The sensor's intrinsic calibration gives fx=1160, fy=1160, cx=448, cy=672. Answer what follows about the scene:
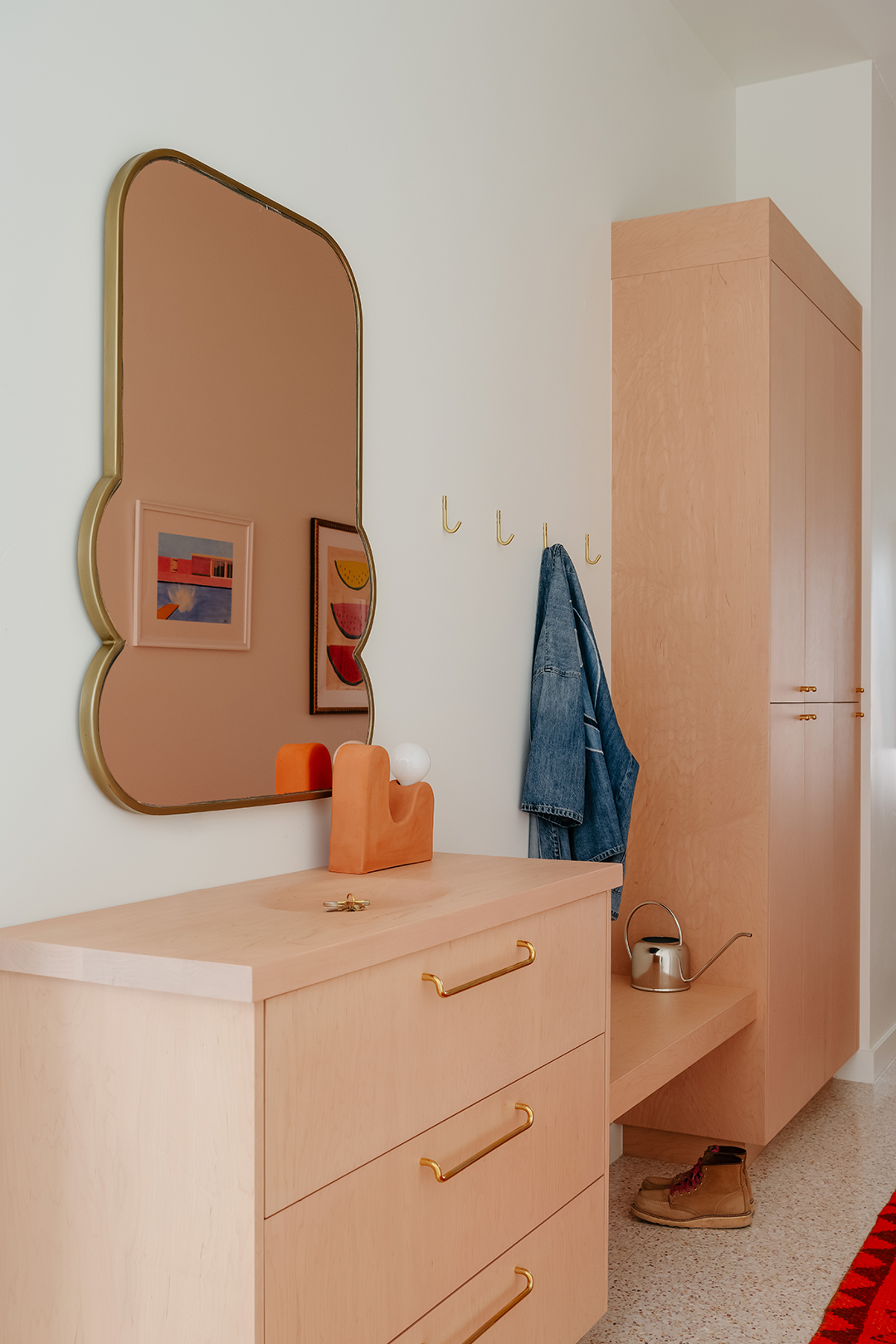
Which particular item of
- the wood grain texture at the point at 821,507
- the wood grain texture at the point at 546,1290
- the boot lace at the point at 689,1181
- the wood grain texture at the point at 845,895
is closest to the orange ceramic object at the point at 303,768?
the wood grain texture at the point at 546,1290

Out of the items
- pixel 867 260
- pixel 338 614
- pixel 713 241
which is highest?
pixel 867 260

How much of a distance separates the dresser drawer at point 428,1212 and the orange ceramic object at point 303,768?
511 millimetres

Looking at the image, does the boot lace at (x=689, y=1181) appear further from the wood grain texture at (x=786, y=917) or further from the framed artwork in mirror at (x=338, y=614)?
the framed artwork in mirror at (x=338, y=614)

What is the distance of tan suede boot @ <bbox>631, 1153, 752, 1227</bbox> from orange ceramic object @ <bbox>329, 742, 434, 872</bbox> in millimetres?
1180

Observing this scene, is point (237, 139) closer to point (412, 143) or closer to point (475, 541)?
point (412, 143)

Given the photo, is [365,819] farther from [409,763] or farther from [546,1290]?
[546,1290]

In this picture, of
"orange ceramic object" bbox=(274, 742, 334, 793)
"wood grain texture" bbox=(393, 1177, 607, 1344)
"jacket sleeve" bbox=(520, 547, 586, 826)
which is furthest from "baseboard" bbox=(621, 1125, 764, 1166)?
"orange ceramic object" bbox=(274, 742, 334, 793)

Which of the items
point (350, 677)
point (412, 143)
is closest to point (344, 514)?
point (350, 677)

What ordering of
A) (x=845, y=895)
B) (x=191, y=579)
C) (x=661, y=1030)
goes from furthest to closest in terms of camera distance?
1. (x=845, y=895)
2. (x=661, y=1030)
3. (x=191, y=579)

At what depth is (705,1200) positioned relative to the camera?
93.6 inches

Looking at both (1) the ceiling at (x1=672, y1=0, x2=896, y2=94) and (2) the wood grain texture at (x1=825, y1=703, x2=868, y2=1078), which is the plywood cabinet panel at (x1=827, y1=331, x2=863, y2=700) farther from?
(1) the ceiling at (x1=672, y1=0, x2=896, y2=94)

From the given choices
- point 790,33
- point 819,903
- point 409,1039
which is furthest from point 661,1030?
point 790,33

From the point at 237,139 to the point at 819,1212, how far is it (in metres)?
2.29

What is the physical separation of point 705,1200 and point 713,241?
81.0 inches
